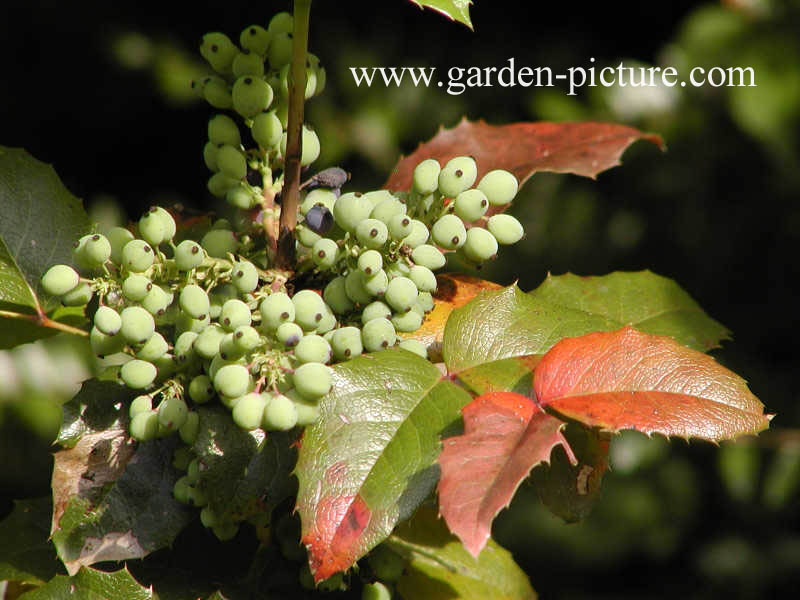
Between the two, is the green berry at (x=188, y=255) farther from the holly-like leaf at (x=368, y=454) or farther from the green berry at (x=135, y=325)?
the holly-like leaf at (x=368, y=454)

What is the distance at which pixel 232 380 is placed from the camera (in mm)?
730

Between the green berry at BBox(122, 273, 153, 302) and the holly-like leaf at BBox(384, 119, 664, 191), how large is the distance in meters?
0.40

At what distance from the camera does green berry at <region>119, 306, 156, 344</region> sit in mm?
766

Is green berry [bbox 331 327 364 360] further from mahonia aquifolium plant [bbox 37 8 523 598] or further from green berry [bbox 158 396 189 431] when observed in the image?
green berry [bbox 158 396 189 431]

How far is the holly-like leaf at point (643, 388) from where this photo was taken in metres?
0.76

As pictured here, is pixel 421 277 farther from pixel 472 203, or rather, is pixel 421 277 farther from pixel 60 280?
pixel 60 280

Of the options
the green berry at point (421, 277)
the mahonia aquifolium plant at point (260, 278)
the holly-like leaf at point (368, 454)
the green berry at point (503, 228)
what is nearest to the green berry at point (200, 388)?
the mahonia aquifolium plant at point (260, 278)

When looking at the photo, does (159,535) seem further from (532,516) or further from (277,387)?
(532,516)

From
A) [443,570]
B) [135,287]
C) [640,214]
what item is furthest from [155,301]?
[640,214]

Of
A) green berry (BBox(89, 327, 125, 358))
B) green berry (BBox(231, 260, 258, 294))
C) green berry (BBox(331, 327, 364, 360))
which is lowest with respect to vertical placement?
green berry (BBox(89, 327, 125, 358))

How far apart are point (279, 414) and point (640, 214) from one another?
1884 millimetres

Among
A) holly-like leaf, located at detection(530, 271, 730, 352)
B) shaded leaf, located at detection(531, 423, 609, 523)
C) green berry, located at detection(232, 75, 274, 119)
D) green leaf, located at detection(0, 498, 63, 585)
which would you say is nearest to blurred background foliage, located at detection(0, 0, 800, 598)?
green leaf, located at detection(0, 498, 63, 585)

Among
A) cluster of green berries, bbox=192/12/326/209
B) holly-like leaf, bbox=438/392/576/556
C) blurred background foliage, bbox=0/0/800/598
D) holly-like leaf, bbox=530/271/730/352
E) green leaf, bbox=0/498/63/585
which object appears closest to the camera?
holly-like leaf, bbox=438/392/576/556

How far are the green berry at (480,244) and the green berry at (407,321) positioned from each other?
8 centimetres
